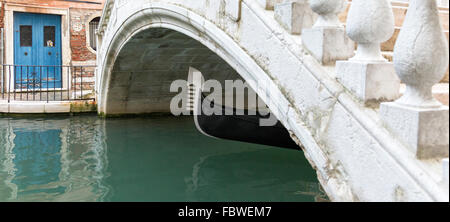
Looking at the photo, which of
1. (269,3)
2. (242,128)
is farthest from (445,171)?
(242,128)

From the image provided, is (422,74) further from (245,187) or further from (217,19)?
(245,187)

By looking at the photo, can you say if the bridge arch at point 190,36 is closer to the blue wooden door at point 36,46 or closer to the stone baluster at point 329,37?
the stone baluster at point 329,37

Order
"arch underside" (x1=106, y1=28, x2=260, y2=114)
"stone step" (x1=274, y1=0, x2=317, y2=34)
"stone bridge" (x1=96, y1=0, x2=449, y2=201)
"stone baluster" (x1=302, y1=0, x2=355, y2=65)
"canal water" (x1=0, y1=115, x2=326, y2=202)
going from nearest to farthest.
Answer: "stone bridge" (x1=96, y1=0, x2=449, y2=201) < "stone baluster" (x1=302, y1=0, x2=355, y2=65) < "stone step" (x1=274, y1=0, x2=317, y2=34) < "canal water" (x1=0, y1=115, x2=326, y2=202) < "arch underside" (x1=106, y1=28, x2=260, y2=114)

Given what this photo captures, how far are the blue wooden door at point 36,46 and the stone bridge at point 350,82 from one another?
597cm

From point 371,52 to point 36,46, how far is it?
7.67m

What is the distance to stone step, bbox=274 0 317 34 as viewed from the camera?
1822 mm

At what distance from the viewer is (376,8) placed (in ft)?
4.44

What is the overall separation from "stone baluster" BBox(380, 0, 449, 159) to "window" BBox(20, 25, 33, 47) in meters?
7.77

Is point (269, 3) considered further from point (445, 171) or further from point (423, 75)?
A: point (445, 171)

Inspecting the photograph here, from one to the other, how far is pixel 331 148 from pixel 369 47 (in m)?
0.36

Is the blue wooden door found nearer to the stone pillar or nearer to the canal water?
the canal water

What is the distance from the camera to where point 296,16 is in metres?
1.83

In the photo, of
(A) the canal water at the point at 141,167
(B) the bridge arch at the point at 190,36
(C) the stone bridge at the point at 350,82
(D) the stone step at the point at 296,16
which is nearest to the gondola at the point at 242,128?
(A) the canal water at the point at 141,167

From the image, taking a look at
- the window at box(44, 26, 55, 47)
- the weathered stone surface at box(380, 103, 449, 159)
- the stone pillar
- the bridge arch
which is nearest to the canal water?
the bridge arch
